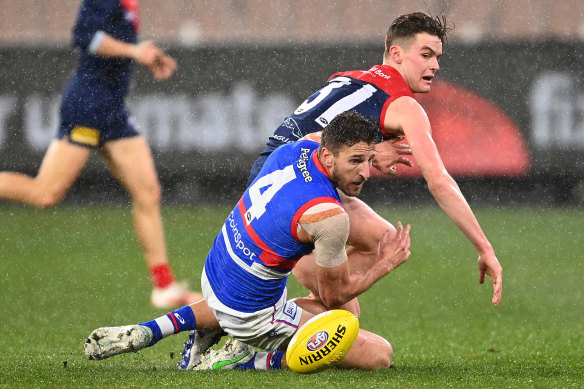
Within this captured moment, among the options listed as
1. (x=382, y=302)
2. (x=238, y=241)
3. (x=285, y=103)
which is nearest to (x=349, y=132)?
(x=238, y=241)

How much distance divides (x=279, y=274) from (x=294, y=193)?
1.48 feet

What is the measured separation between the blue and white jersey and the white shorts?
38 mm

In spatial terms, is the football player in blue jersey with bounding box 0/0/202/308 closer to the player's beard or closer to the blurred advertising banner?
the player's beard

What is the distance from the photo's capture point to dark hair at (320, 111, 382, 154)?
15.2 ft

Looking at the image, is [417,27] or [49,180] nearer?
[417,27]

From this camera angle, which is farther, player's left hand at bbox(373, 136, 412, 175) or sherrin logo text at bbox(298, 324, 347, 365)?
player's left hand at bbox(373, 136, 412, 175)

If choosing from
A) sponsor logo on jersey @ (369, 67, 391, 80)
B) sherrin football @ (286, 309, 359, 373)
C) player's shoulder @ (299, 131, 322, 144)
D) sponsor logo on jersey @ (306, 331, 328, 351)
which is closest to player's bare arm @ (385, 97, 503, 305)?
sponsor logo on jersey @ (369, 67, 391, 80)

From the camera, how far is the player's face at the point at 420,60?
5668mm

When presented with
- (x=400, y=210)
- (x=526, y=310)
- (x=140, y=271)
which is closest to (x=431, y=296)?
(x=526, y=310)

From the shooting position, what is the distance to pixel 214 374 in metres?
5.01

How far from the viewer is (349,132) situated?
4.64 meters

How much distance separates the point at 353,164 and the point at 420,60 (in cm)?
125

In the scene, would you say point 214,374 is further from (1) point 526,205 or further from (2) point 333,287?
(1) point 526,205

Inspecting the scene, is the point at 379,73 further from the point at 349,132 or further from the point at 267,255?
the point at 267,255
